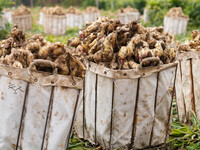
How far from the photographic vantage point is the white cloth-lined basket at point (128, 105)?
2102 millimetres

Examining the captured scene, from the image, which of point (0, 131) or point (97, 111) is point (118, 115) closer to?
point (97, 111)

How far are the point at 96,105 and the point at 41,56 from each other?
0.70 meters

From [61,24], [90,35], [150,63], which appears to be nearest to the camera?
[150,63]

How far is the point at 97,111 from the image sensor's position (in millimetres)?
2291

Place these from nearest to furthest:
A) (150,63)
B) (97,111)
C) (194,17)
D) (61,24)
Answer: (150,63), (97,111), (61,24), (194,17)

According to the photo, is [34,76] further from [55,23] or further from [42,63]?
[55,23]

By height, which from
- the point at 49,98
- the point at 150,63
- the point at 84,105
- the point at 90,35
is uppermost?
the point at 90,35

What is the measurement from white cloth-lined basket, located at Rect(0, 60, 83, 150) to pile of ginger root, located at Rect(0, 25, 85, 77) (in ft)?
0.28

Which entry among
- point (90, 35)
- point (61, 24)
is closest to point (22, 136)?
point (90, 35)

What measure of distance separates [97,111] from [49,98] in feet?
2.09

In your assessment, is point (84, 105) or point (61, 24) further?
point (61, 24)

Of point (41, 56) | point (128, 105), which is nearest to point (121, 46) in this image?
point (128, 105)

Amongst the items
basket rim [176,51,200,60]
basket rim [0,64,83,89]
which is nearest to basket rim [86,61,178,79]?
basket rim [0,64,83,89]

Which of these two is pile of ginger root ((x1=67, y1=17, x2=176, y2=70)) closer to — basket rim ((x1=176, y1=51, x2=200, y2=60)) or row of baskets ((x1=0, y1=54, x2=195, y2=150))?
row of baskets ((x1=0, y1=54, x2=195, y2=150))
